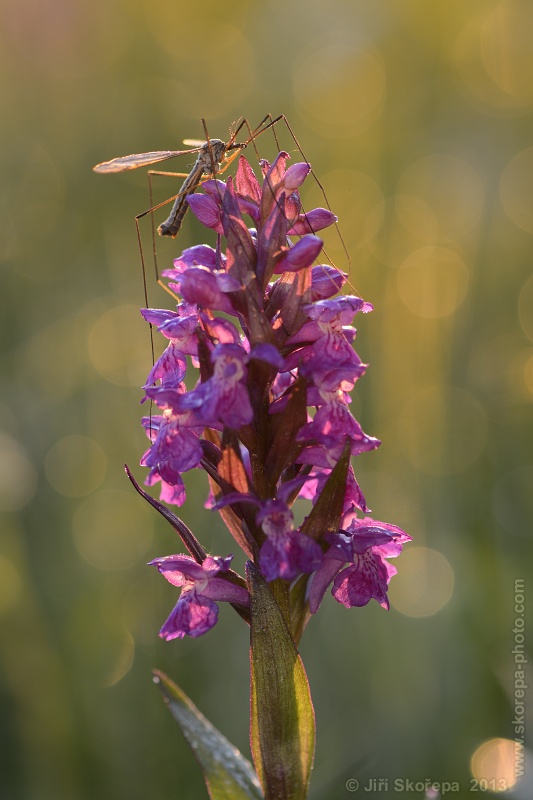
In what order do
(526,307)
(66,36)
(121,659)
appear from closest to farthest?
(121,659) → (526,307) → (66,36)

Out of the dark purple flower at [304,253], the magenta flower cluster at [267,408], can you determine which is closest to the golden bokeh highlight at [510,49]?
the magenta flower cluster at [267,408]

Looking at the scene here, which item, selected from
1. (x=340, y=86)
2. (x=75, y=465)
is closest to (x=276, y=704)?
(x=75, y=465)

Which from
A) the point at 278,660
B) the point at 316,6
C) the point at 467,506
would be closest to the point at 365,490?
the point at 467,506

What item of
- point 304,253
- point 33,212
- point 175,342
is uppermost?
point 33,212

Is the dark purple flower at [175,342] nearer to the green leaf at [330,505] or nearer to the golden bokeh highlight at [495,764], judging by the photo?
the green leaf at [330,505]

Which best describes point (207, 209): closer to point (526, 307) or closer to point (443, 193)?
point (526, 307)
